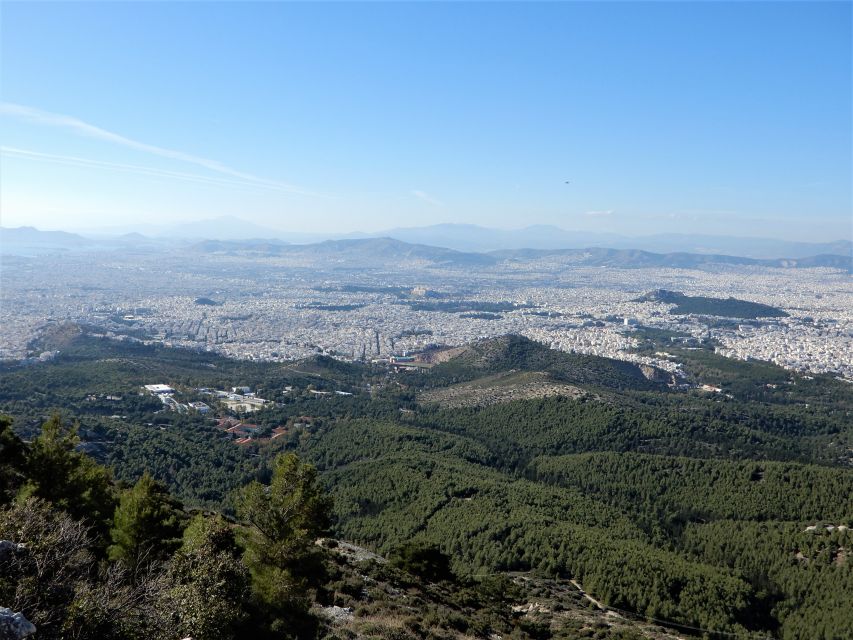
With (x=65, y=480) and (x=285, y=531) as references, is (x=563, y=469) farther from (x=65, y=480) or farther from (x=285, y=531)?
(x=65, y=480)

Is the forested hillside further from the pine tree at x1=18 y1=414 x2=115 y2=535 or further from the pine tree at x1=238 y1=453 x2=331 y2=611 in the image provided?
the pine tree at x1=18 y1=414 x2=115 y2=535

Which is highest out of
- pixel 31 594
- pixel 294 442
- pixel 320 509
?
pixel 31 594

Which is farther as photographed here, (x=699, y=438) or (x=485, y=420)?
(x=485, y=420)

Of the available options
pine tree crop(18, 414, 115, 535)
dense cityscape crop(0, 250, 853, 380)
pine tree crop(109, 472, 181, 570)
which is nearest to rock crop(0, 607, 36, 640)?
pine tree crop(109, 472, 181, 570)

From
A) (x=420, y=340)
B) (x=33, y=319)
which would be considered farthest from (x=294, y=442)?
(x=33, y=319)

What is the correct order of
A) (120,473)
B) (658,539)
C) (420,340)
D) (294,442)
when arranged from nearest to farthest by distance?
(658,539), (120,473), (294,442), (420,340)

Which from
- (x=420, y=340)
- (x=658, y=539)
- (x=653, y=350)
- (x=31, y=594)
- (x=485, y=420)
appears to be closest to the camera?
(x=31, y=594)

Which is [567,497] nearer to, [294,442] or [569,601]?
[569,601]

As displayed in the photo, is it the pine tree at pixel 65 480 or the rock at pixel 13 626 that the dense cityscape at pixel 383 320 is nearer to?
the pine tree at pixel 65 480
